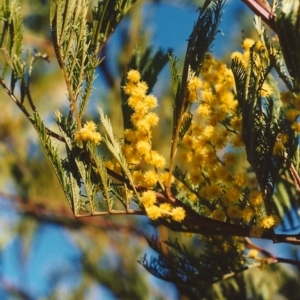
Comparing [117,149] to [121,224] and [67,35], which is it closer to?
[67,35]

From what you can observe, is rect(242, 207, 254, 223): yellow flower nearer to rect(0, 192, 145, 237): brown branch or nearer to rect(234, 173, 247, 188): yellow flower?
rect(234, 173, 247, 188): yellow flower

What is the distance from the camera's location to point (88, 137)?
1.70 feet

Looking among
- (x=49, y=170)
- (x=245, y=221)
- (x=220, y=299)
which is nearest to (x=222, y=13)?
(x=245, y=221)

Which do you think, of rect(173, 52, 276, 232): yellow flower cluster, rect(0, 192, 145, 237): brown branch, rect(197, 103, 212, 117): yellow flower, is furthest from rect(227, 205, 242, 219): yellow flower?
rect(0, 192, 145, 237): brown branch

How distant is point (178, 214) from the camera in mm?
515

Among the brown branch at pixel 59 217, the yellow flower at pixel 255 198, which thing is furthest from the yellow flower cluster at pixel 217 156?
the brown branch at pixel 59 217

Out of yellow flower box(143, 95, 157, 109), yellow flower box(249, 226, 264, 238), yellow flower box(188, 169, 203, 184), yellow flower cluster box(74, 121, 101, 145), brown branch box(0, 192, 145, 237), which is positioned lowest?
yellow flower box(249, 226, 264, 238)

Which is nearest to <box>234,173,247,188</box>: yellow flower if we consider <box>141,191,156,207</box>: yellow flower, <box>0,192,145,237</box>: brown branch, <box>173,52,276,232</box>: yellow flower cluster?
<box>173,52,276,232</box>: yellow flower cluster

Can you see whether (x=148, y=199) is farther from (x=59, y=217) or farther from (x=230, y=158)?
(x=59, y=217)

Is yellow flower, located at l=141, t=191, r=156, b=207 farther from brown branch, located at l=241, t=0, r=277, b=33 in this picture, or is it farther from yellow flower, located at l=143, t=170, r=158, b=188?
brown branch, located at l=241, t=0, r=277, b=33

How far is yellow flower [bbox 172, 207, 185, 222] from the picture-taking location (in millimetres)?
514

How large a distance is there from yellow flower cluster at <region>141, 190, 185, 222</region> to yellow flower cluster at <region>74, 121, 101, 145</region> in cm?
7

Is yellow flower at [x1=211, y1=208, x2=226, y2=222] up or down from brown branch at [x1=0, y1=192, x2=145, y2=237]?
down

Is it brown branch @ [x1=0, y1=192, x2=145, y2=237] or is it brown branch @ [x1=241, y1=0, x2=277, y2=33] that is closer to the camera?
brown branch @ [x1=241, y1=0, x2=277, y2=33]
